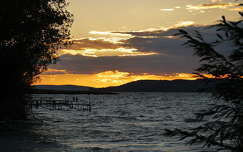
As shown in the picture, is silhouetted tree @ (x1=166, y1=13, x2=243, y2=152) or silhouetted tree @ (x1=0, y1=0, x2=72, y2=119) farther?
silhouetted tree @ (x1=0, y1=0, x2=72, y2=119)

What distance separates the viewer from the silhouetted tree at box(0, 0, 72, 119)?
3006cm

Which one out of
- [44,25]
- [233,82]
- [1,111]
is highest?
[44,25]

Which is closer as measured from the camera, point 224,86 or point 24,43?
point 224,86

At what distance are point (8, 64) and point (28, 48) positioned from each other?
13.1 ft

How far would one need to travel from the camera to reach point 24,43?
32781 mm

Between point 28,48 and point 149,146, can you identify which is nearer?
point 149,146

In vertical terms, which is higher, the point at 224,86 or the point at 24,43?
the point at 24,43

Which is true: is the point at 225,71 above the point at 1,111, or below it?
above

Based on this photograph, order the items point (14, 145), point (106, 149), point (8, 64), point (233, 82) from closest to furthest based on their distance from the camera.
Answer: point (233, 82), point (14, 145), point (106, 149), point (8, 64)

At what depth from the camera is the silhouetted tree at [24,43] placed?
30.1 meters

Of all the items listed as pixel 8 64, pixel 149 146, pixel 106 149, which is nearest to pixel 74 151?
pixel 106 149

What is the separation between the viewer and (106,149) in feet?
79.8

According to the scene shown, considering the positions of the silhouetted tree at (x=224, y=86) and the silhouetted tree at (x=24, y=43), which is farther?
the silhouetted tree at (x=24, y=43)

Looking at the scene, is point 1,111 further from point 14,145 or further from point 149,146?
point 149,146
